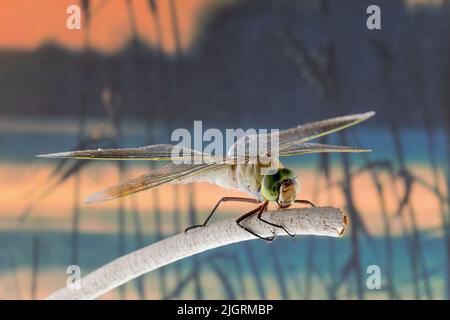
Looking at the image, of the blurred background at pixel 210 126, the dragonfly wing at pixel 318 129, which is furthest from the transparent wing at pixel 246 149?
the blurred background at pixel 210 126

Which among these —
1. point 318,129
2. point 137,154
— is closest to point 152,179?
point 137,154

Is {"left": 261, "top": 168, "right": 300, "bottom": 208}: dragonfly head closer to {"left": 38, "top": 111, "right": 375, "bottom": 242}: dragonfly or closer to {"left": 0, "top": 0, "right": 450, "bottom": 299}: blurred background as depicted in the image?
{"left": 38, "top": 111, "right": 375, "bottom": 242}: dragonfly

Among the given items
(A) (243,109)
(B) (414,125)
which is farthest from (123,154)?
(B) (414,125)

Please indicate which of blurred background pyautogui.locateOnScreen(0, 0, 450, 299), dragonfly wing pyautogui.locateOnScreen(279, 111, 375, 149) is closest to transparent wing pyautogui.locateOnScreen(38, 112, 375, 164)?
dragonfly wing pyautogui.locateOnScreen(279, 111, 375, 149)

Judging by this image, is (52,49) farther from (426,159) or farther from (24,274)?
(426,159)

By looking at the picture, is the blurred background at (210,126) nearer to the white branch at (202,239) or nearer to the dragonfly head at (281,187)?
the white branch at (202,239)

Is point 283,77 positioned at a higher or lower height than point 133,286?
higher

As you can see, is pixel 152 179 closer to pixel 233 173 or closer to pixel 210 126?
pixel 233 173
